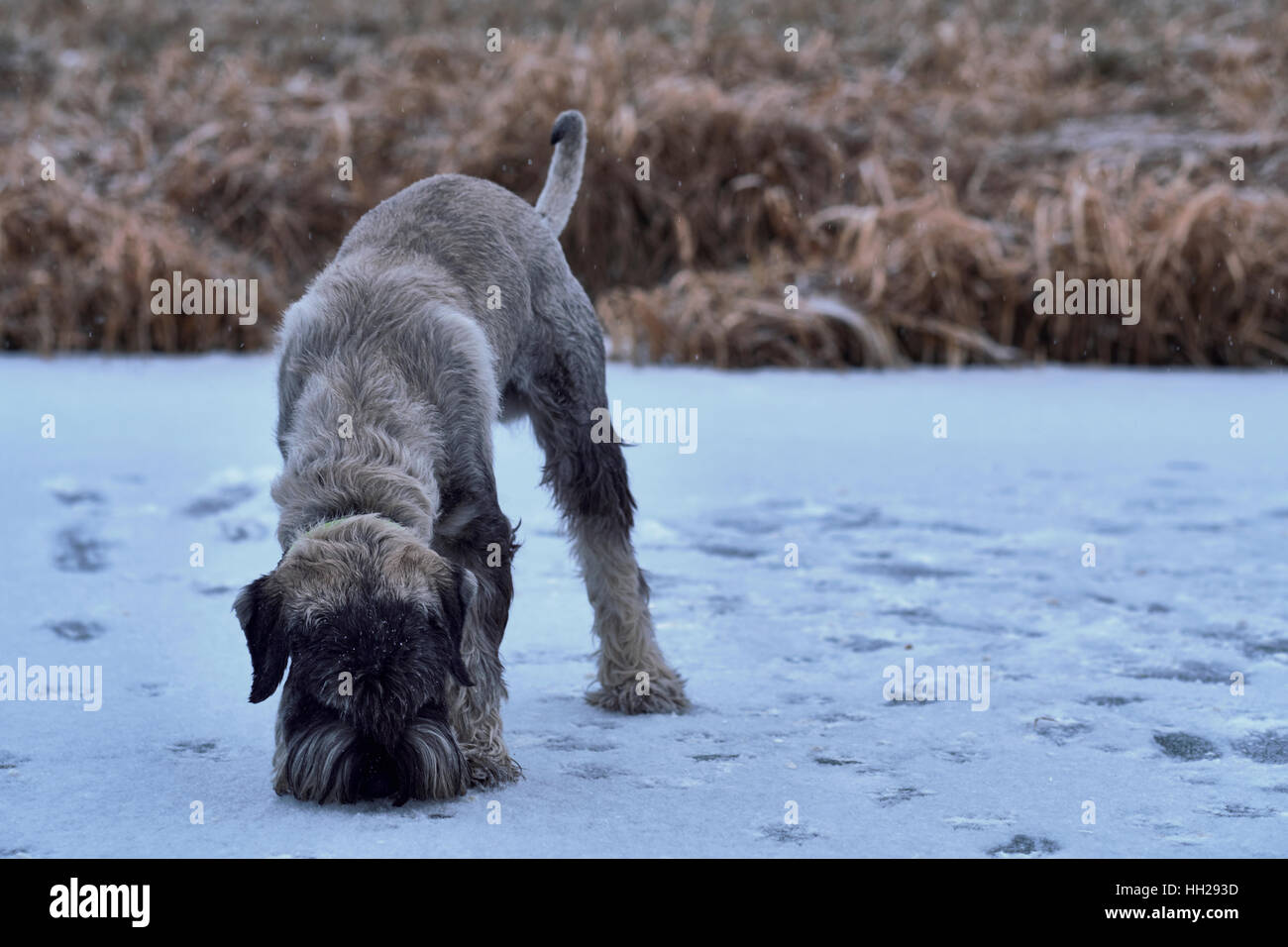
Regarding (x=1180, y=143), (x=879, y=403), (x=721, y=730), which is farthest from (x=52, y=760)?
(x=1180, y=143)

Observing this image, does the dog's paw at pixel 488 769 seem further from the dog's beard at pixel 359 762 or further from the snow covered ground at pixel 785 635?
the dog's beard at pixel 359 762

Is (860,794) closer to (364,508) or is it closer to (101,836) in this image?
(364,508)

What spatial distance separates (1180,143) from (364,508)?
11338 millimetres

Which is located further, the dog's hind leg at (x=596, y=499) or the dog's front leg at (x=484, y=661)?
the dog's hind leg at (x=596, y=499)

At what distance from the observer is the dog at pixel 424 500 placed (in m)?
3.45

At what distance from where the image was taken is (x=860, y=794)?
3.72 metres

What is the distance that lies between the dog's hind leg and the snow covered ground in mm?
133
